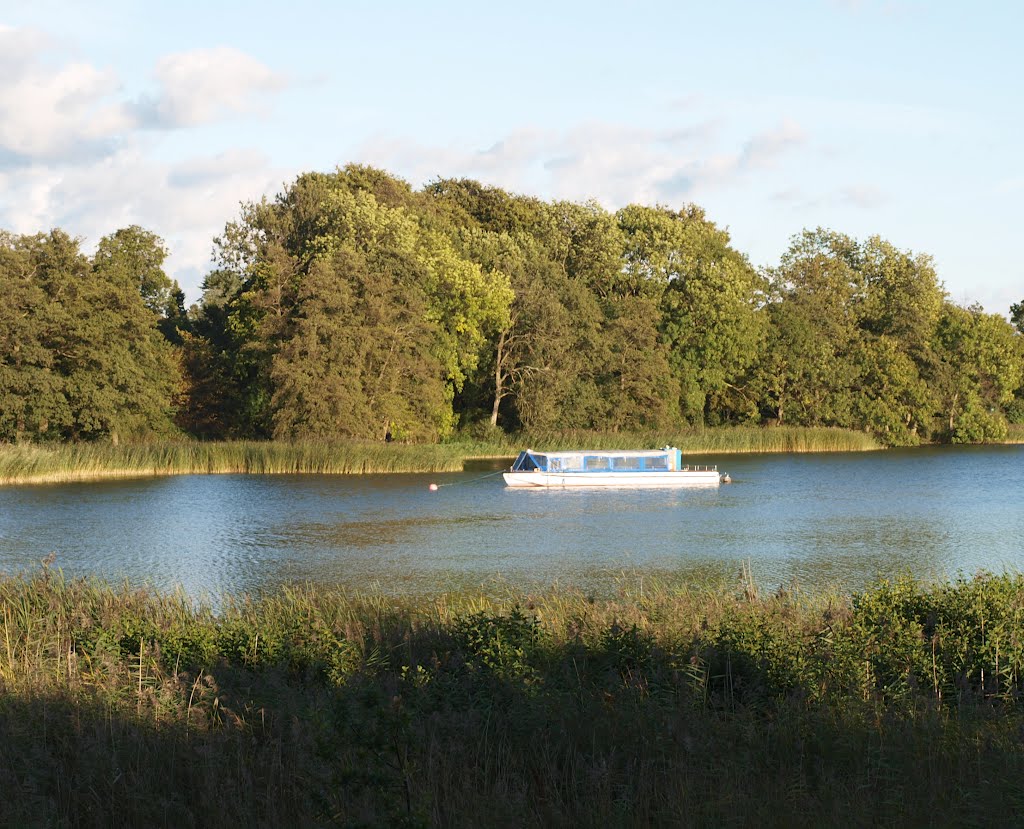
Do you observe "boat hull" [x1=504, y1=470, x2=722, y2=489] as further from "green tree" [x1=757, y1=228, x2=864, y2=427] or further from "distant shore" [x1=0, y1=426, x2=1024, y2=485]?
"green tree" [x1=757, y1=228, x2=864, y2=427]

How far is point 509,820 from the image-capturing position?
21.6 ft

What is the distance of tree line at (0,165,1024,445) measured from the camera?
5241 centimetres

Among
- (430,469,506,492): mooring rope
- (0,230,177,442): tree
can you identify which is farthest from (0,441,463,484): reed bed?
(0,230,177,442): tree

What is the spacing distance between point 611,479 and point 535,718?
36982 millimetres

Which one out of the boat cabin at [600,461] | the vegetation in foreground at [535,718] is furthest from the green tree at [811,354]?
the vegetation in foreground at [535,718]

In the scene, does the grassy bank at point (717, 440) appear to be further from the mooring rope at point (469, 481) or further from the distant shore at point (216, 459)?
the mooring rope at point (469, 481)

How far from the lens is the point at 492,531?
30141 millimetres

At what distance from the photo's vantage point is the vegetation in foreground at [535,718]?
670cm

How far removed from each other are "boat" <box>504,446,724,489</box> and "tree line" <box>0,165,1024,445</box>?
1120cm

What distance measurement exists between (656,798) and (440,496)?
106 ft

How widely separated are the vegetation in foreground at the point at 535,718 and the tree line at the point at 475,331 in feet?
136

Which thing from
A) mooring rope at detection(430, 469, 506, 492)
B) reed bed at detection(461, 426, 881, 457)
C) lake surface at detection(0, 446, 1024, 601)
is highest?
reed bed at detection(461, 426, 881, 457)

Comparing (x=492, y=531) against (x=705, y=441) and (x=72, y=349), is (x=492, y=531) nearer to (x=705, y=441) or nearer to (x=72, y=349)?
(x=72, y=349)

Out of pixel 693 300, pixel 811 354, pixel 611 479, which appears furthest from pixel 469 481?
pixel 811 354
